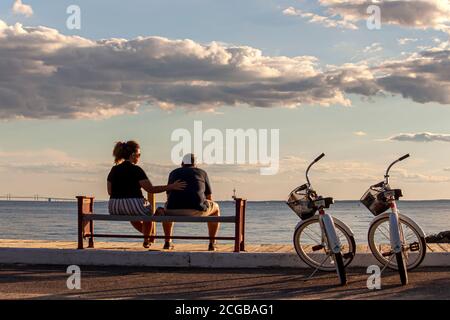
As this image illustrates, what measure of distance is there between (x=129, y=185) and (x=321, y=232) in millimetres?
3435

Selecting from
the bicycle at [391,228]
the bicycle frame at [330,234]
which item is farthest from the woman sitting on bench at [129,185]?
the bicycle at [391,228]

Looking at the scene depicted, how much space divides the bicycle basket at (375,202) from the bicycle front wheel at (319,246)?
432mm

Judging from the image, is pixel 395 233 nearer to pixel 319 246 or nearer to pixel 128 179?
pixel 319 246

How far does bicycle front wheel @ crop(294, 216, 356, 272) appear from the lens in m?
10.8

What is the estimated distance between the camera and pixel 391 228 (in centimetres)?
1043

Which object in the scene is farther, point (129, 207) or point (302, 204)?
point (129, 207)

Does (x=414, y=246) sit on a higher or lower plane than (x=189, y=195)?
lower

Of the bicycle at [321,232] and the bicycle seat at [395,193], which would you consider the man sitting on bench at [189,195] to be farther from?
the bicycle seat at [395,193]

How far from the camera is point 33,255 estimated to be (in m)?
13.0

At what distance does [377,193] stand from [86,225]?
4702 mm

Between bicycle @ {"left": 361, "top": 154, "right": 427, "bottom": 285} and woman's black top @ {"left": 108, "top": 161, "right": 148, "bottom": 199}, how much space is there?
356 centimetres

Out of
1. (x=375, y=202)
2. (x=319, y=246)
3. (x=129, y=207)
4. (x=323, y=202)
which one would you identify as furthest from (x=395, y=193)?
(x=129, y=207)
